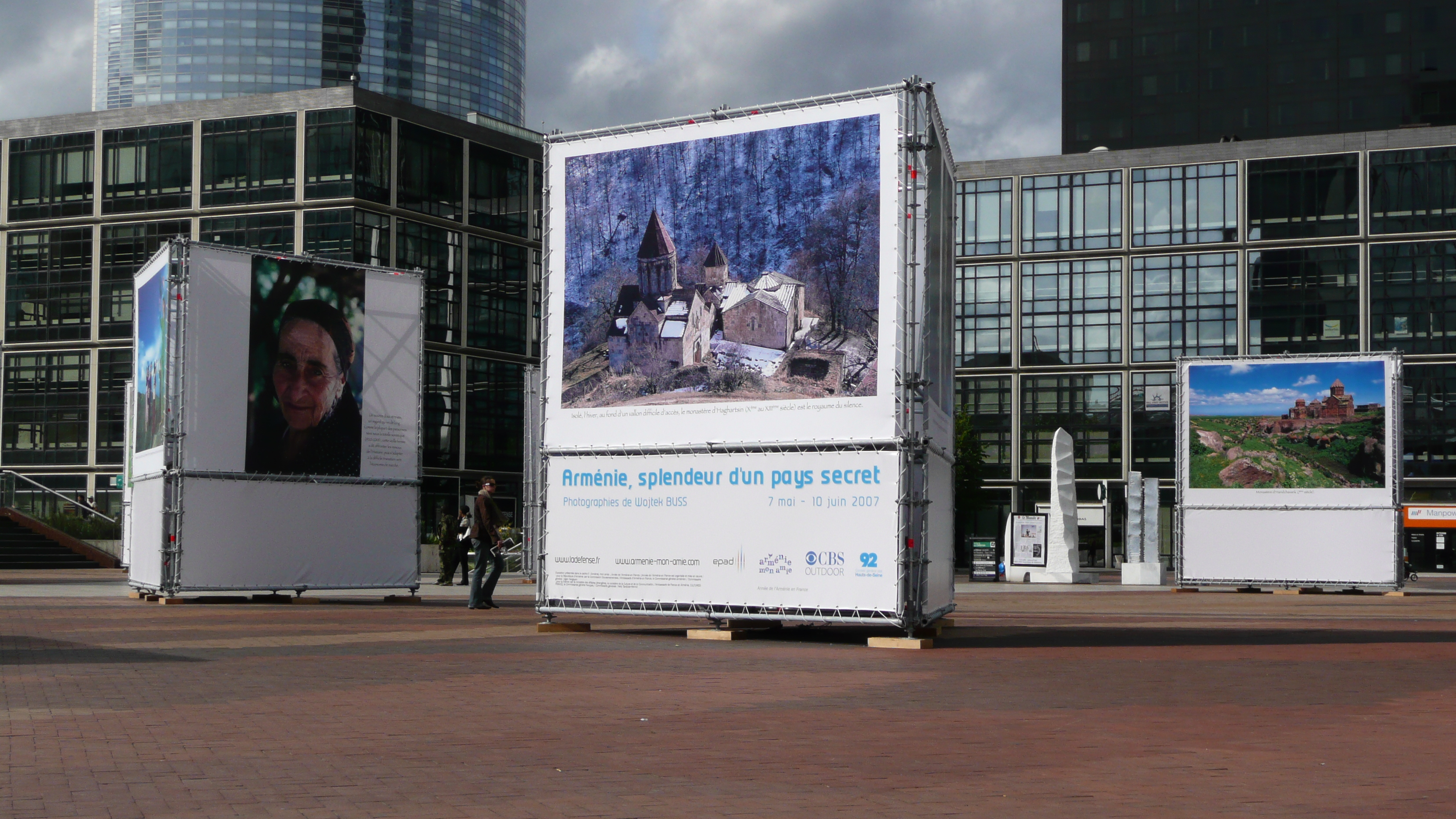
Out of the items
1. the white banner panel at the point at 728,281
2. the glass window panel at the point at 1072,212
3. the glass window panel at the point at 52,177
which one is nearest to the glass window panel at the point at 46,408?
the glass window panel at the point at 52,177

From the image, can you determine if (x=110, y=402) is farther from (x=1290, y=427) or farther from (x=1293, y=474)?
(x=1293, y=474)

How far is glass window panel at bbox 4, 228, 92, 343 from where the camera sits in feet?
248

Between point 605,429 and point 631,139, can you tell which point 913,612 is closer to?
point 605,429

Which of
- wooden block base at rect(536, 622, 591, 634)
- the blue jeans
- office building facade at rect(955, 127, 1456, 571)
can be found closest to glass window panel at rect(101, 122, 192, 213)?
office building facade at rect(955, 127, 1456, 571)

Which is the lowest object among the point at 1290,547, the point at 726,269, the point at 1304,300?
the point at 1290,547

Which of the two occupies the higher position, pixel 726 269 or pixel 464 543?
pixel 726 269

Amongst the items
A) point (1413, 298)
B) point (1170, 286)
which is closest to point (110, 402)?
point (1170, 286)

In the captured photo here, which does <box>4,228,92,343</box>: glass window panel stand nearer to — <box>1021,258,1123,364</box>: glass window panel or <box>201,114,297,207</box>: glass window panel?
<box>201,114,297,207</box>: glass window panel

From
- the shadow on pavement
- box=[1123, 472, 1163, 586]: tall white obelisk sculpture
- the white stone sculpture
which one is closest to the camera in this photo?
the shadow on pavement

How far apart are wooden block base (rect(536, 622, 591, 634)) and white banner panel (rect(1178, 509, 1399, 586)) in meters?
21.1

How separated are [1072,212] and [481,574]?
62654mm

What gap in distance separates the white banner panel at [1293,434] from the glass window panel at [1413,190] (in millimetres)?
42967

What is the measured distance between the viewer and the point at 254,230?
2854 inches

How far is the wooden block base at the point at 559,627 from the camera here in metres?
17.7
